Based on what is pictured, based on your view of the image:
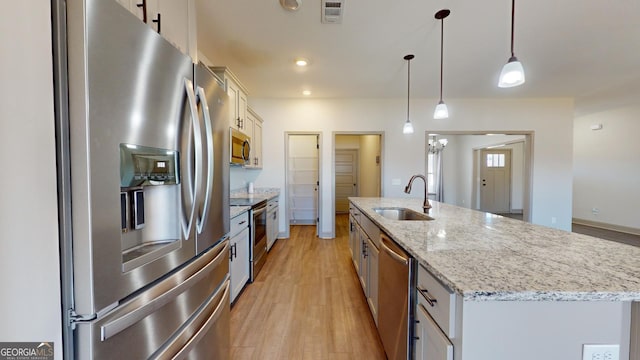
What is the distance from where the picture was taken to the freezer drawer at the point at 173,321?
0.69 metres

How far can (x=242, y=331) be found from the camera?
193 centimetres

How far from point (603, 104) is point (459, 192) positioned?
12.2 ft

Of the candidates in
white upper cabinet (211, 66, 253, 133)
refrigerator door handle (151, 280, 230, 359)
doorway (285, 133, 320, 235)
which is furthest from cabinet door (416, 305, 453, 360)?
doorway (285, 133, 320, 235)

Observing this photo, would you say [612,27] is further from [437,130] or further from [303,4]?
[303,4]

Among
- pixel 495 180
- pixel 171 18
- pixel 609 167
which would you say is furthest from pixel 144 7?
pixel 495 180

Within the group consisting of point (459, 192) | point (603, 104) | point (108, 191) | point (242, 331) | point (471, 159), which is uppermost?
point (603, 104)

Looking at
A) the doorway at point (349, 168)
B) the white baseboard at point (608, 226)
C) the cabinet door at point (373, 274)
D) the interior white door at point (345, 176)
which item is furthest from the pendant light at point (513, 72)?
Answer: the white baseboard at point (608, 226)

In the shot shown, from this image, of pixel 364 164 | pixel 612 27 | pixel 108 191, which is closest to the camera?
pixel 108 191

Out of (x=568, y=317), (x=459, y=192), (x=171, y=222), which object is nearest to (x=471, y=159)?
(x=459, y=192)

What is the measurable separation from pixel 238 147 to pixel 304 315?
204cm

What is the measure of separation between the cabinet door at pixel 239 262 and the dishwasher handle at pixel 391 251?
1.34 meters

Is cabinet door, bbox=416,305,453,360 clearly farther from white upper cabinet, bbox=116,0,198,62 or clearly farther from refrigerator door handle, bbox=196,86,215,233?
white upper cabinet, bbox=116,0,198,62

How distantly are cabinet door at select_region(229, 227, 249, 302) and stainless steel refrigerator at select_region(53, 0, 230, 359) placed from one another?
3.40ft

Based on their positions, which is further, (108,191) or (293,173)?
(293,173)
